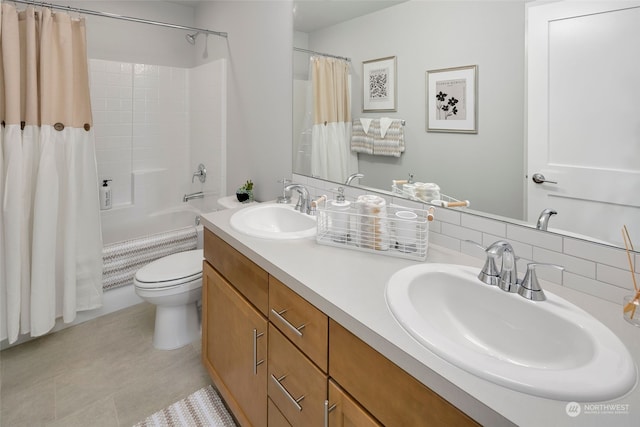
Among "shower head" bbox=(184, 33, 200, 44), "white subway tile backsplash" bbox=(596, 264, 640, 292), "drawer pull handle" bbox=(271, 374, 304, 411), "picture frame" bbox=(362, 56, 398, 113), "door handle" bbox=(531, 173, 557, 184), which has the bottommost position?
"drawer pull handle" bbox=(271, 374, 304, 411)

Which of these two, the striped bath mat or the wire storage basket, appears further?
the striped bath mat

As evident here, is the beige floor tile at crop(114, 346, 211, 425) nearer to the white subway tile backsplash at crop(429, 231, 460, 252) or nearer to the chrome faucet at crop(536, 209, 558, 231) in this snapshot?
the white subway tile backsplash at crop(429, 231, 460, 252)

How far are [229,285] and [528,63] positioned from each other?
1300 millimetres

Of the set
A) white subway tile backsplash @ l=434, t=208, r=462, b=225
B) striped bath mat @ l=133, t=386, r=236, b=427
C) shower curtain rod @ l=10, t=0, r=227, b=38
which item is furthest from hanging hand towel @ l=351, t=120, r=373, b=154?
shower curtain rod @ l=10, t=0, r=227, b=38

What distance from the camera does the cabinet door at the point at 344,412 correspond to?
797 millimetres

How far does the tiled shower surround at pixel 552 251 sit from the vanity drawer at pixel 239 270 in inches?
25.7

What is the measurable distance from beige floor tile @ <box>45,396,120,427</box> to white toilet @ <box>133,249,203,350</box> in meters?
0.45

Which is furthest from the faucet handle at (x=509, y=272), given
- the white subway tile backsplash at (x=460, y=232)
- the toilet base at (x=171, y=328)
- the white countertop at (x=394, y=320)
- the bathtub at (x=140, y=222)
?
the bathtub at (x=140, y=222)

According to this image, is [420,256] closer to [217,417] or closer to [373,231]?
[373,231]

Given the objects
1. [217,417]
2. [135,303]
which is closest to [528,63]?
[217,417]

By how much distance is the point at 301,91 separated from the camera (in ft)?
6.34

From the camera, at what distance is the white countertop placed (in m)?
0.54
